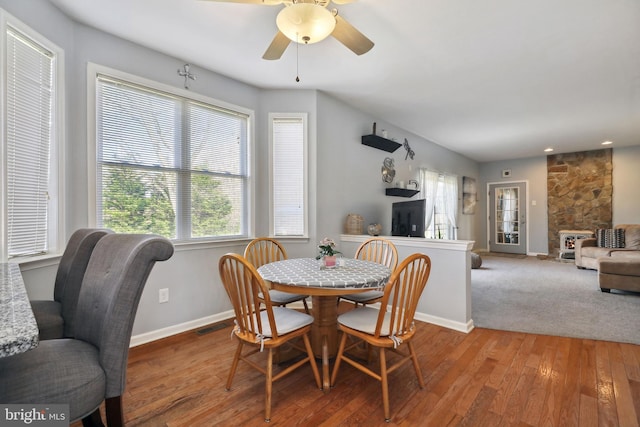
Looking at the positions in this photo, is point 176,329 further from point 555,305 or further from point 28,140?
point 555,305

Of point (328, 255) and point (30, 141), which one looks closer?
point (30, 141)

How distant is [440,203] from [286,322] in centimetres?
534

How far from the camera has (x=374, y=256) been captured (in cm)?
272

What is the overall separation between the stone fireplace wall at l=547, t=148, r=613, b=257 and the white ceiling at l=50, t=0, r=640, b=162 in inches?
107

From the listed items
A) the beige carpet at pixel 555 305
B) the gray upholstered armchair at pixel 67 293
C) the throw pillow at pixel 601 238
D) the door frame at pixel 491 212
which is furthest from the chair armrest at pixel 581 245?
the gray upholstered armchair at pixel 67 293

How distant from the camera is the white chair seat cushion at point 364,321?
174 cm

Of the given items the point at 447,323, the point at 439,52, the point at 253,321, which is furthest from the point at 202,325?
the point at 439,52

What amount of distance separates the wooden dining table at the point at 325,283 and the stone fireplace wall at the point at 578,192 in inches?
282

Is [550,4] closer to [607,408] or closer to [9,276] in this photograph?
[607,408]

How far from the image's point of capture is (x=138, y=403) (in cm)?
172

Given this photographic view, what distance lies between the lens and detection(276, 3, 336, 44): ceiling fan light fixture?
5.14 ft

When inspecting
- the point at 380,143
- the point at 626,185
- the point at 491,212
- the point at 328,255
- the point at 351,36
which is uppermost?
the point at 351,36

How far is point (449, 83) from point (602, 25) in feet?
4.09

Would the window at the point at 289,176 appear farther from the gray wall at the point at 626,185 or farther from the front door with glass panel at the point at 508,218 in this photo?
the gray wall at the point at 626,185
